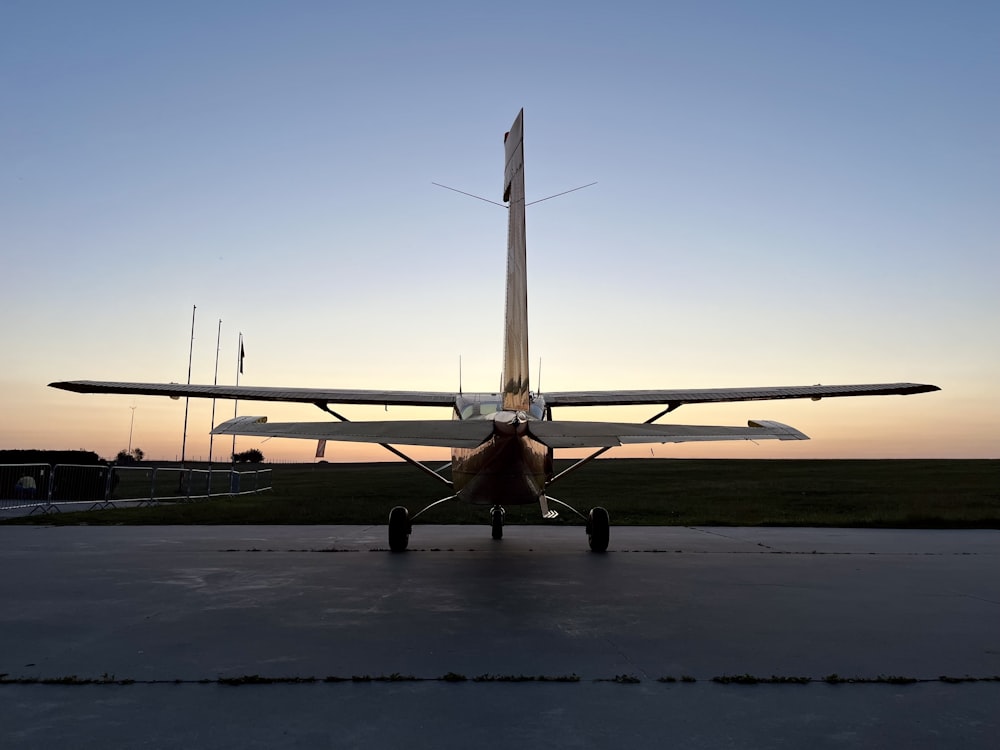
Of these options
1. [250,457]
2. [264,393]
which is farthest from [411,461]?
[250,457]

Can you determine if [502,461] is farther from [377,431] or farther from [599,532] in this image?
[599,532]

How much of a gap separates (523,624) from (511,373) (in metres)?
4.44

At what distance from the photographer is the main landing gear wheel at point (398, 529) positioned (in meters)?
11.2

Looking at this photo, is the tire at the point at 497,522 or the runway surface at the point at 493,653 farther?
the tire at the point at 497,522

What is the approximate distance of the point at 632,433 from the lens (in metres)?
7.80

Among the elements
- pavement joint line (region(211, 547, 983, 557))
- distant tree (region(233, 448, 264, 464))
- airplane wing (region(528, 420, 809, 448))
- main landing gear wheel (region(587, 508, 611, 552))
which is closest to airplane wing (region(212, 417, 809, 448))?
airplane wing (region(528, 420, 809, 448))

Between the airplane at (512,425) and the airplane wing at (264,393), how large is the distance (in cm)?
2

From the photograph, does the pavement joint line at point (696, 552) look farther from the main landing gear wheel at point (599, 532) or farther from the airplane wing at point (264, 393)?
the airplane wing at point (264, 393)

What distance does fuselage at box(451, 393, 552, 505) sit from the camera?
885 centimetres

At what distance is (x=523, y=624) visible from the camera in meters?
5.88

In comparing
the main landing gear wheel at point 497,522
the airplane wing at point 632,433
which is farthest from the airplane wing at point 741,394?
the airplane wing at point 632,433

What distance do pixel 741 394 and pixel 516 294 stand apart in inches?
265

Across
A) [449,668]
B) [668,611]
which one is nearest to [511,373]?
[668,611]

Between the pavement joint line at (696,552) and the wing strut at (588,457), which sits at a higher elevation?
the wing strut at (588,457)
